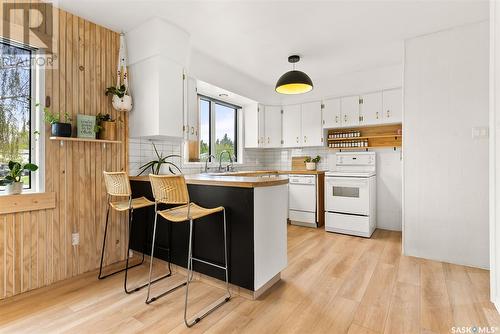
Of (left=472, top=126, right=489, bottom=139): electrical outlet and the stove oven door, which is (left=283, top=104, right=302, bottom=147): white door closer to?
the stove oven door

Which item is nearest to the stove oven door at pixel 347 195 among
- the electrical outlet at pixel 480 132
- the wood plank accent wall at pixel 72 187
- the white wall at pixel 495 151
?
the electrical outlet at pixel 480 132

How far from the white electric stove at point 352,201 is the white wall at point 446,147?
725mm

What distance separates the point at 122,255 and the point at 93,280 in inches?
18.9

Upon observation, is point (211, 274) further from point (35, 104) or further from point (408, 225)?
point (408, 225)

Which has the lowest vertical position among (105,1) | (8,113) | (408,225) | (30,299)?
(30,299)

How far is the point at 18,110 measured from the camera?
7.30 ft

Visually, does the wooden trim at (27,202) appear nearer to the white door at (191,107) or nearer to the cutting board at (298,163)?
the white door at (191,107)

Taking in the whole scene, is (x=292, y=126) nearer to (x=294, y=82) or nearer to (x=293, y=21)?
(x=294, y=82)

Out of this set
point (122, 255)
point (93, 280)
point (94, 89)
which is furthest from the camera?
point (122, 255)

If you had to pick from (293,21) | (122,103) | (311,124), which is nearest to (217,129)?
(311,124)

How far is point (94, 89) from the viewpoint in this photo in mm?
2639

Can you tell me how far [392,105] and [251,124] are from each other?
2.46 metres

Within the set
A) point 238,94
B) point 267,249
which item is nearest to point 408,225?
point 267,249

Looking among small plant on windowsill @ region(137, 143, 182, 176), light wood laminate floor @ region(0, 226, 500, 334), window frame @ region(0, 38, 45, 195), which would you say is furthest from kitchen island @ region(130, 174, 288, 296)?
window frame @ region(0, 38, 45, 195)
